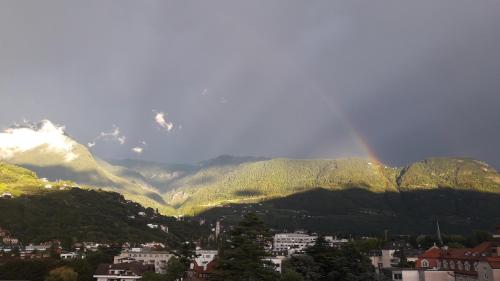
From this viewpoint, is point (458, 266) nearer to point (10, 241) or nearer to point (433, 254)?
point (433, 254)

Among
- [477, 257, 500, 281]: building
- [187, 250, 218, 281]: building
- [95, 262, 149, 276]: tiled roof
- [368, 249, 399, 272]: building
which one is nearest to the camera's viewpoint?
[477, 257, 500, 281]: building

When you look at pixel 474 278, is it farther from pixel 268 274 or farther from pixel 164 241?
pixel 164 241

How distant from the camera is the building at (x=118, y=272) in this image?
86.3 meters

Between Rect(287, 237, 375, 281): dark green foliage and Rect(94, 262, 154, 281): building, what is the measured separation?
110ft

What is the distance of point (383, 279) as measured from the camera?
252 ft

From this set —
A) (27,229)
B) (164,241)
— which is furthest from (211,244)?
(27,229)

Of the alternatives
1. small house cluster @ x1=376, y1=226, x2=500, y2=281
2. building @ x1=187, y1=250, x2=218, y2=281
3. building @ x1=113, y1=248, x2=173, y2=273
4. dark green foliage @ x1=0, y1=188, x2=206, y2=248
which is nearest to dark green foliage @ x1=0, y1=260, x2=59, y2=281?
building @ x1=113, y1=248, x2=173, y2=273

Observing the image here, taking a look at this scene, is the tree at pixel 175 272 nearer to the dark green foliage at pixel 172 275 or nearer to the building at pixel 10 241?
the dark green foliage at pixel 172 275

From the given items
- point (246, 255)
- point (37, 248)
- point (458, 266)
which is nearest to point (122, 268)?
point (37, 248)

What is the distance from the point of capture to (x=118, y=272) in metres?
88.1

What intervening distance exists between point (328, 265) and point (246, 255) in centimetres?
3529

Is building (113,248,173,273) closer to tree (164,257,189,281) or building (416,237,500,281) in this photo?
tree (164,257,189,281)

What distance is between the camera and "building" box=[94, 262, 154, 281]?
283ft

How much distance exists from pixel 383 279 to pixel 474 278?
1584cm
